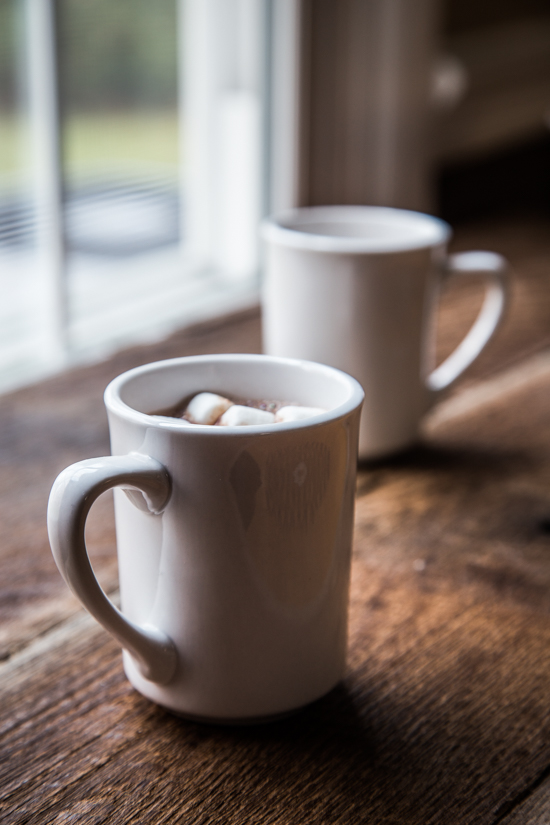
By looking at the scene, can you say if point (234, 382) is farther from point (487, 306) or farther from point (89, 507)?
point (487, 306)

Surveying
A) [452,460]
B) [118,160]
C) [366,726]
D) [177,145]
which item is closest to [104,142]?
[118,160]

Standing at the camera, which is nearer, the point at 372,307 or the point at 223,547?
the point at 223,547

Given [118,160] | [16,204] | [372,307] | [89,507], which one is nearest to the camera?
[89,507]

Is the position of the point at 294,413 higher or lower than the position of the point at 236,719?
higher

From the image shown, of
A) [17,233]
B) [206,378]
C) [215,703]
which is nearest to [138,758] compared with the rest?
[215,703]

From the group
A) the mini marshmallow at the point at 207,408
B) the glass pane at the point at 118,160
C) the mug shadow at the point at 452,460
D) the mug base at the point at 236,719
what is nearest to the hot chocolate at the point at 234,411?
the mini marshmallow at the point at 207,408

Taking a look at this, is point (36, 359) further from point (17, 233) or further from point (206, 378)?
point (206, 378)
